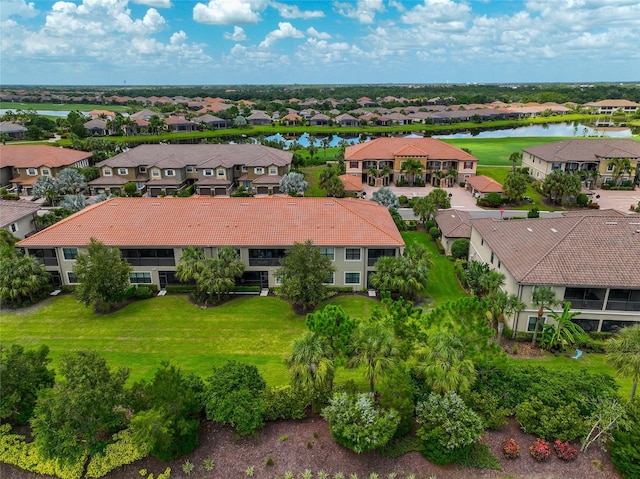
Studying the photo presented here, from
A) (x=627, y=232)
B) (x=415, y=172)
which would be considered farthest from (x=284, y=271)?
(x=415, y=172)

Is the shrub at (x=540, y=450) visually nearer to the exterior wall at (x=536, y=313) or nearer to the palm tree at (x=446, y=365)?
the palm tree at (x=446, y=365)

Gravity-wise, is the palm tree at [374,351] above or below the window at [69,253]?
above

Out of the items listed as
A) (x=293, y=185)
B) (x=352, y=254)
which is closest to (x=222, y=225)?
(x=352, y=254)

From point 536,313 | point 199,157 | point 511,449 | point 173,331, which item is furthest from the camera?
point 199,157

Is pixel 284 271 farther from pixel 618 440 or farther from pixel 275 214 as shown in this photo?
pixel 618 440

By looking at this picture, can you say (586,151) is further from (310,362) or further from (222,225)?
(310,362)

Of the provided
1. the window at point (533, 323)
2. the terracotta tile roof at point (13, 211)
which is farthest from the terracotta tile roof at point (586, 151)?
the terracotta tile roof at point (13, 211)
